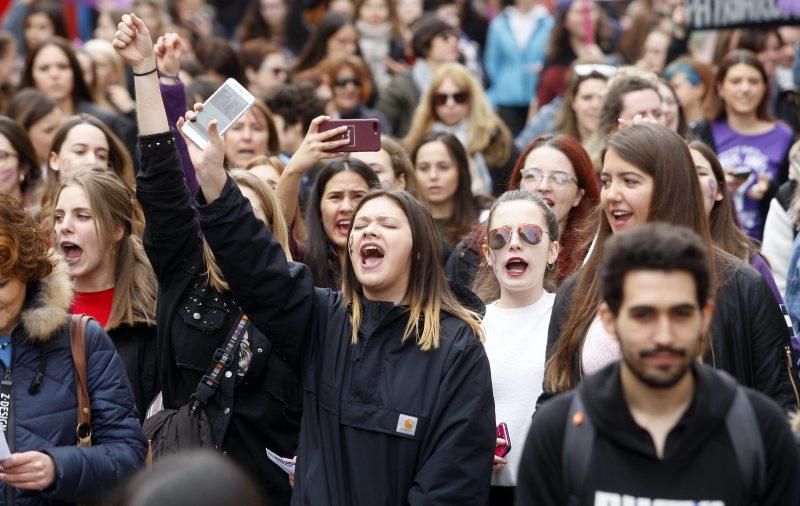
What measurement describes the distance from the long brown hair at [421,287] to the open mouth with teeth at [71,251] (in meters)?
1.66

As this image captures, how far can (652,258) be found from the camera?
12.4 feet

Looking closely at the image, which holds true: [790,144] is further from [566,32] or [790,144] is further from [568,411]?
[568,411]

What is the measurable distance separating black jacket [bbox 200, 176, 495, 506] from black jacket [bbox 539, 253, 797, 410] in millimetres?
345

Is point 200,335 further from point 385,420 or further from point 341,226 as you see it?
point 341,226

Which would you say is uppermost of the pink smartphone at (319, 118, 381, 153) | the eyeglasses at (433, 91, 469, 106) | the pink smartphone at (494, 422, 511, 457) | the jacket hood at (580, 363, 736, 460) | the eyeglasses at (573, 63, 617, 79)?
the eyeglasses at (573, 63, 617, 79)

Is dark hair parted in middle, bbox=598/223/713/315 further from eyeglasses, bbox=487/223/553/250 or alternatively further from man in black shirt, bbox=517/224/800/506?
eyeglasses, bbox=487/223/553/250

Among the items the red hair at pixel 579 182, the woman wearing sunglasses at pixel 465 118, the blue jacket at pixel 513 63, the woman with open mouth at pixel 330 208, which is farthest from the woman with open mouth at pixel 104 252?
the blue jacket at pixel 513 63

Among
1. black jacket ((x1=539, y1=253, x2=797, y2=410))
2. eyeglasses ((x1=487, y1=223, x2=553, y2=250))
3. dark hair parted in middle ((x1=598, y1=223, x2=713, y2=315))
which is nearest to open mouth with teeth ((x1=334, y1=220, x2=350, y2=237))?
eyeglasses ((x1=487, y1=223, x2=553, y2=250))

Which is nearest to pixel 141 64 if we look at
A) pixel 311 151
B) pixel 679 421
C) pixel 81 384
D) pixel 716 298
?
pixel 311 151

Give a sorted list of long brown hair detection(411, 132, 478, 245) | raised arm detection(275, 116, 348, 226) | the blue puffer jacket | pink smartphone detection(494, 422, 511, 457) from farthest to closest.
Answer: long brown hair detection(411, 132, 478, 245), raised arm detection(275, 116, 348, 226), pink smartphone detection(494, 422, 511, 457), the blue puffer jacket

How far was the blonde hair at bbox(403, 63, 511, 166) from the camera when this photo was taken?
1025 centimetres

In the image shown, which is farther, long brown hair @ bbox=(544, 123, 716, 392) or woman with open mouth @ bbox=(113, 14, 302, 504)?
woman with open mouth @ bbox=(113, 14, 302, 504)

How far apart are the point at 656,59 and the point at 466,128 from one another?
3.51m

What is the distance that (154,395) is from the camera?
19.8ft
